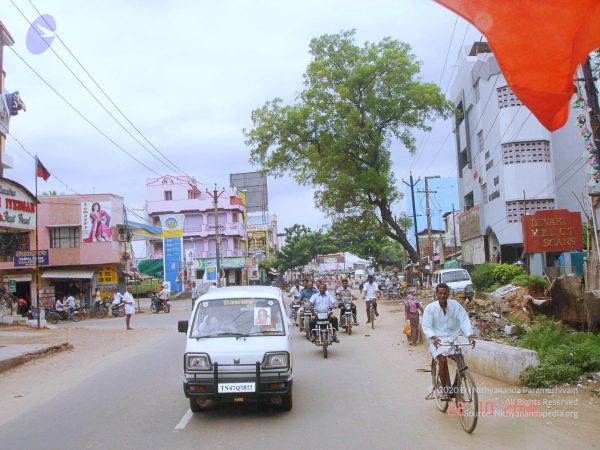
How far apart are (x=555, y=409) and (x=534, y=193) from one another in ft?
75.8

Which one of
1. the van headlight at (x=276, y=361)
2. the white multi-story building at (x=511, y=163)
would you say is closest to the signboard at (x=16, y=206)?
the van headlight at (x=276, y=361)

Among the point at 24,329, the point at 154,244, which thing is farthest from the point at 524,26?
the point at 154,244

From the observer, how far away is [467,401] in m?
6.43

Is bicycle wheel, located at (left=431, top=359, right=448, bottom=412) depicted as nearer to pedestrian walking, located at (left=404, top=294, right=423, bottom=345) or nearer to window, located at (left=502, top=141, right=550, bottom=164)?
pedestrian walking, located at (left=404, top=294, right=423, bottom=345)

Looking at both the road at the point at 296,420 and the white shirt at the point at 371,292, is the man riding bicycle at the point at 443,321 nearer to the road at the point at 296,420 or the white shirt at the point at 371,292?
the road at the point at 296,420

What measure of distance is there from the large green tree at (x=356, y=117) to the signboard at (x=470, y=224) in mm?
4856

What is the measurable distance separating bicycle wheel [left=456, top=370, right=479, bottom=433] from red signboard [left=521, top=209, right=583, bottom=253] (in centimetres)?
1301

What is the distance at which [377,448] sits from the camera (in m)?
5.86

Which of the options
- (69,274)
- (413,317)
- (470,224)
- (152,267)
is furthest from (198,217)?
(413,317)

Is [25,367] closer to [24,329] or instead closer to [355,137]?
[24,329]

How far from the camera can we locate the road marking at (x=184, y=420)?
7.00m

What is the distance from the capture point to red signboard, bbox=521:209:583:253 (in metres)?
18.4

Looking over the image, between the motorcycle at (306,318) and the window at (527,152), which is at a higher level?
the window at (527,152)

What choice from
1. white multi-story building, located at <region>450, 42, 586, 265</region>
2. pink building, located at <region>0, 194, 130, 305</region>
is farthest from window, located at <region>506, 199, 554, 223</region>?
pink building, located at <region>0, 194, 130, 305</region>
